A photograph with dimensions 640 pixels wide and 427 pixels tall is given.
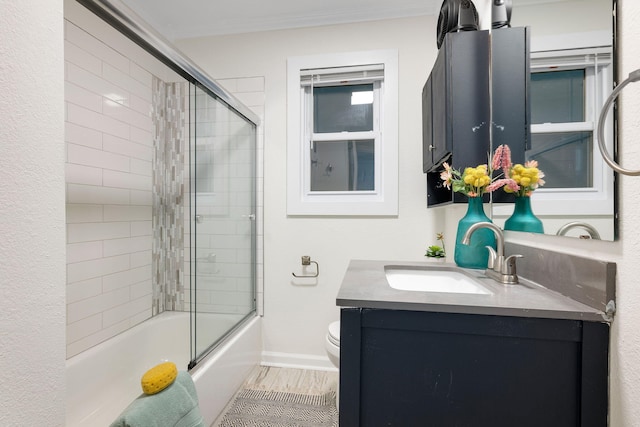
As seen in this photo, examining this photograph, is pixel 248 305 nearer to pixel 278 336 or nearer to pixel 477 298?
pixel 278 336

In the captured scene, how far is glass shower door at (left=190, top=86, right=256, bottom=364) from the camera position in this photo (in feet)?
5.46

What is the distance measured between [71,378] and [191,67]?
1566mm

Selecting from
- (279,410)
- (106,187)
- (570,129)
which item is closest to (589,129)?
(570,129)

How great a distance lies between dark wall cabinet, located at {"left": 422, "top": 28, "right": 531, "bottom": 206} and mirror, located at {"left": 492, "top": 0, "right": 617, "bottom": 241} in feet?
0.34

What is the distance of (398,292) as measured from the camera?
856 mm

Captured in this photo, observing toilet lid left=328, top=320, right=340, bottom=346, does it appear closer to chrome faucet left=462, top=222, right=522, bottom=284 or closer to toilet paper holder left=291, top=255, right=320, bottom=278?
toilet paper holder left=291, top=255, right=320, bottom=278

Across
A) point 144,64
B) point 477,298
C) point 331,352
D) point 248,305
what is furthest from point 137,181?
point 477,298

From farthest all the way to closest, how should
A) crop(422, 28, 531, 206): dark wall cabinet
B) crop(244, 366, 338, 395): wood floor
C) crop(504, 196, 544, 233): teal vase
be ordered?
crop(244, 366, 338, 395): wood floor
crop(422, 28, 531, 206): dark wall cabinet
crop(504, 196, 544, 233): teal vase

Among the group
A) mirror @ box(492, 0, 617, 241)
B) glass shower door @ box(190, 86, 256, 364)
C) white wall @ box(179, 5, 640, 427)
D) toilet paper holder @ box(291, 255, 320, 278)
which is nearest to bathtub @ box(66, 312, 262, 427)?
glass shower door @ box(190, 86, 256, 364)

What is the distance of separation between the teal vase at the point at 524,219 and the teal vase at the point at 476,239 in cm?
9

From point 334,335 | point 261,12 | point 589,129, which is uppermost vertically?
point 261,12

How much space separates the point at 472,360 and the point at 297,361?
1.65 meters

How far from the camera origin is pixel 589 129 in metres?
0.77

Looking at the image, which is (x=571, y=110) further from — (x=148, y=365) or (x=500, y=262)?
(x=148, y=365)
